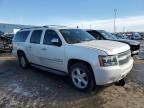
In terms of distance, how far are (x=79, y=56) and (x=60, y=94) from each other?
3.90 ft

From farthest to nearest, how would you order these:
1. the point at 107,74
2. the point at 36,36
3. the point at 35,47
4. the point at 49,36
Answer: the point at 36,36 < the point at 35,47 < the point at 49,36 < the point at 107,74

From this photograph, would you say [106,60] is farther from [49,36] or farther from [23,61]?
[23,61]

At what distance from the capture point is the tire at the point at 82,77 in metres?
5.65

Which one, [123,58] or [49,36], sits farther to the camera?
[49,36]

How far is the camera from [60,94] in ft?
19.3

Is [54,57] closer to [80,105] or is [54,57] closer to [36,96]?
[36,96]

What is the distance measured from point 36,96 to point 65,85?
3.96ft

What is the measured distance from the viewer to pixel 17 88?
258 inches

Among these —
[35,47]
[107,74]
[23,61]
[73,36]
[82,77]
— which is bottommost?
[23,61]

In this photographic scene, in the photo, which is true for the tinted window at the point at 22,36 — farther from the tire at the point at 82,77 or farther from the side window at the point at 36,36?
the tire at the point at 82,77

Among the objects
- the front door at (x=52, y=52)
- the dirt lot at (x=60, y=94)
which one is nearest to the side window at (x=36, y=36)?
the front door at (x=52, y=52)

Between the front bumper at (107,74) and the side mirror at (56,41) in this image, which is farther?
the side mirror at (56,41)

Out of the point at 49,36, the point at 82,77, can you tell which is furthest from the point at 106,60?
the point at 49,36

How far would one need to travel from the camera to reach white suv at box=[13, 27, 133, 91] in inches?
211
